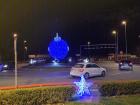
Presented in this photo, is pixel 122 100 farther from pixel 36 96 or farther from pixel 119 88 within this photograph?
pixel 36 96

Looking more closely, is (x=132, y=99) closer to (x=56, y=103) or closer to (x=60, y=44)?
(x=56, y=103)

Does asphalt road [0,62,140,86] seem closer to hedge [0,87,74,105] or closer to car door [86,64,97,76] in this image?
car door [86,64,97,76]

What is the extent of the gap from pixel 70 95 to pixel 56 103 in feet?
3.13

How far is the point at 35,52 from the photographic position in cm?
17925

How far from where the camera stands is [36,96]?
17719mm

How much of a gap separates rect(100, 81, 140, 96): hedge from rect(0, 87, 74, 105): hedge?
1.90 meters

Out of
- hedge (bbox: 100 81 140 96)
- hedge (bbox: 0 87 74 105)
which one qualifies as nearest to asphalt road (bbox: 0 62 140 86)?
hedge (bbox: 100 81 140 96)

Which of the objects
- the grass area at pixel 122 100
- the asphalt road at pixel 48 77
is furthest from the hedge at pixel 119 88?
the asphalt road at pixel 48 77

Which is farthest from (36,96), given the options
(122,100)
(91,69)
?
(91,69)

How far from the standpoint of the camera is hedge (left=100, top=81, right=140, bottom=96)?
2022 centimetres

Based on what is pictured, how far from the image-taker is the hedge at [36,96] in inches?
661

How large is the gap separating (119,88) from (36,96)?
15.6 ft

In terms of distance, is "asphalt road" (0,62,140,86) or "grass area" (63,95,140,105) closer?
"grass area" (63,95,140,105)

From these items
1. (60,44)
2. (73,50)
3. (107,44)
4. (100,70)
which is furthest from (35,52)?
(100,70)
